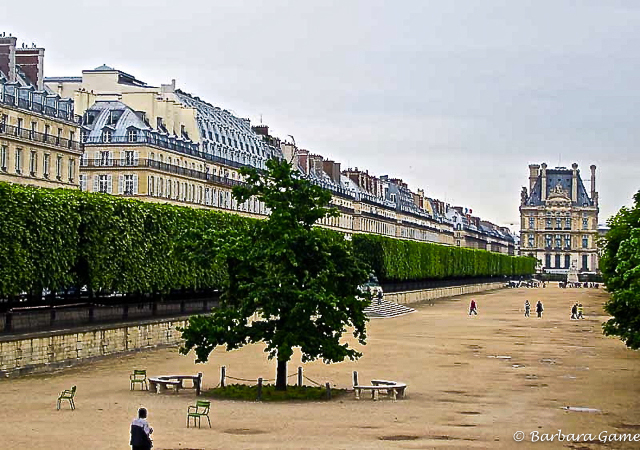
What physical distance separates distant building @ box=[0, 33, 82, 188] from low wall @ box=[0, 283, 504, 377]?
1939cm

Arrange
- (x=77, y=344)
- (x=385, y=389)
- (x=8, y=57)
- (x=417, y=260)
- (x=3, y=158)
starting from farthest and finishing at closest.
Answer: (x=417, y=260)
(x=8, y=57)
(x=3, y=158)
(x=77, y=344)
(x=385, y=389)

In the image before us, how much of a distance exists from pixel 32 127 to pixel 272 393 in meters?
39.1

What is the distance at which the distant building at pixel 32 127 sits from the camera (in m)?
61.2

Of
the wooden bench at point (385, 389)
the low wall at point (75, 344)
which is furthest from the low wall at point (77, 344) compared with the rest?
the wooden bench at point (385, 389)

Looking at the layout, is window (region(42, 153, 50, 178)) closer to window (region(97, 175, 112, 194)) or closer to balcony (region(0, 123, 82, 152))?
balcony (region(0, 123, 82, 152))

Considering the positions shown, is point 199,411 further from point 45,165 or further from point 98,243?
point 45,165

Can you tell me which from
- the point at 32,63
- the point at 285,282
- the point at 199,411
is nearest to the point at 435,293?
the point at 32,63

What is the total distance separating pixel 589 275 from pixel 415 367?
15842 cm

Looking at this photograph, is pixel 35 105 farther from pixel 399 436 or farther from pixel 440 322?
pixel 399 436

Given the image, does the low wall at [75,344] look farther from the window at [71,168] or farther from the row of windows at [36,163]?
the window at [71,168]

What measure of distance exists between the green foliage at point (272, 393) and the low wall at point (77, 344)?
7022mm

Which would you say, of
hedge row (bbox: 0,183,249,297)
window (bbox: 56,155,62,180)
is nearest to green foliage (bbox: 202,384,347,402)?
hedge row (bbox: 0,183,249,297)

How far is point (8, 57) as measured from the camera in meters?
63.9

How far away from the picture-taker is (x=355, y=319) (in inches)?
1215
